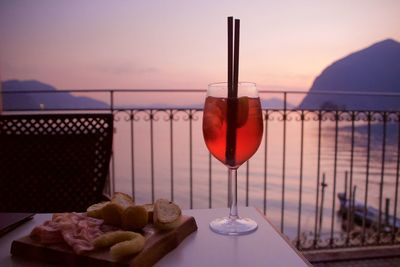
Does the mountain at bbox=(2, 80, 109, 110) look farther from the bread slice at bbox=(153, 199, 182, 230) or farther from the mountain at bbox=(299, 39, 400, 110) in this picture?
the bread slice at bbox=(153, 199, 182, 230)

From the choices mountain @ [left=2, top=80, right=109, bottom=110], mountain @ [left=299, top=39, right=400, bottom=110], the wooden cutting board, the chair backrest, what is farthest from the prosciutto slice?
mountain @ [left=299, top=39, right=400, bottom=110]

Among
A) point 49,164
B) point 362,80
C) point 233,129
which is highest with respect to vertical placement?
point 362,80

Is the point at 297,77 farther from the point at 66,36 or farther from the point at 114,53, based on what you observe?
the point at 66,36

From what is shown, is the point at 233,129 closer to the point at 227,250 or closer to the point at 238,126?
the point at 238,126

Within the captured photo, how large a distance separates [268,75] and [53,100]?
2021 mm

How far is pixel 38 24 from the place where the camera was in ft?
17.4

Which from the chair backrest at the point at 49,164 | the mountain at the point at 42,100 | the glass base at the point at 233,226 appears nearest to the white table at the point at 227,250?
the glass base at the point at 233,226

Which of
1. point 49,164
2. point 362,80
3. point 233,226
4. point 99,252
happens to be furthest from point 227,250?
point 362,80

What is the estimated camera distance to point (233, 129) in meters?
0.72

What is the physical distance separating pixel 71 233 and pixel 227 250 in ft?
0.86

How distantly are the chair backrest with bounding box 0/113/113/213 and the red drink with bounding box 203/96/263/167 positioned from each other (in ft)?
2.52

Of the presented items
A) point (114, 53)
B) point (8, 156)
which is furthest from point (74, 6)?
point (8, 156)

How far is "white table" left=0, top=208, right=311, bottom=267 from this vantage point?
56 cm

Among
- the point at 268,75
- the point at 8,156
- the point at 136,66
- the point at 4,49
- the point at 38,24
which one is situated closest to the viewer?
the point at 8,156
